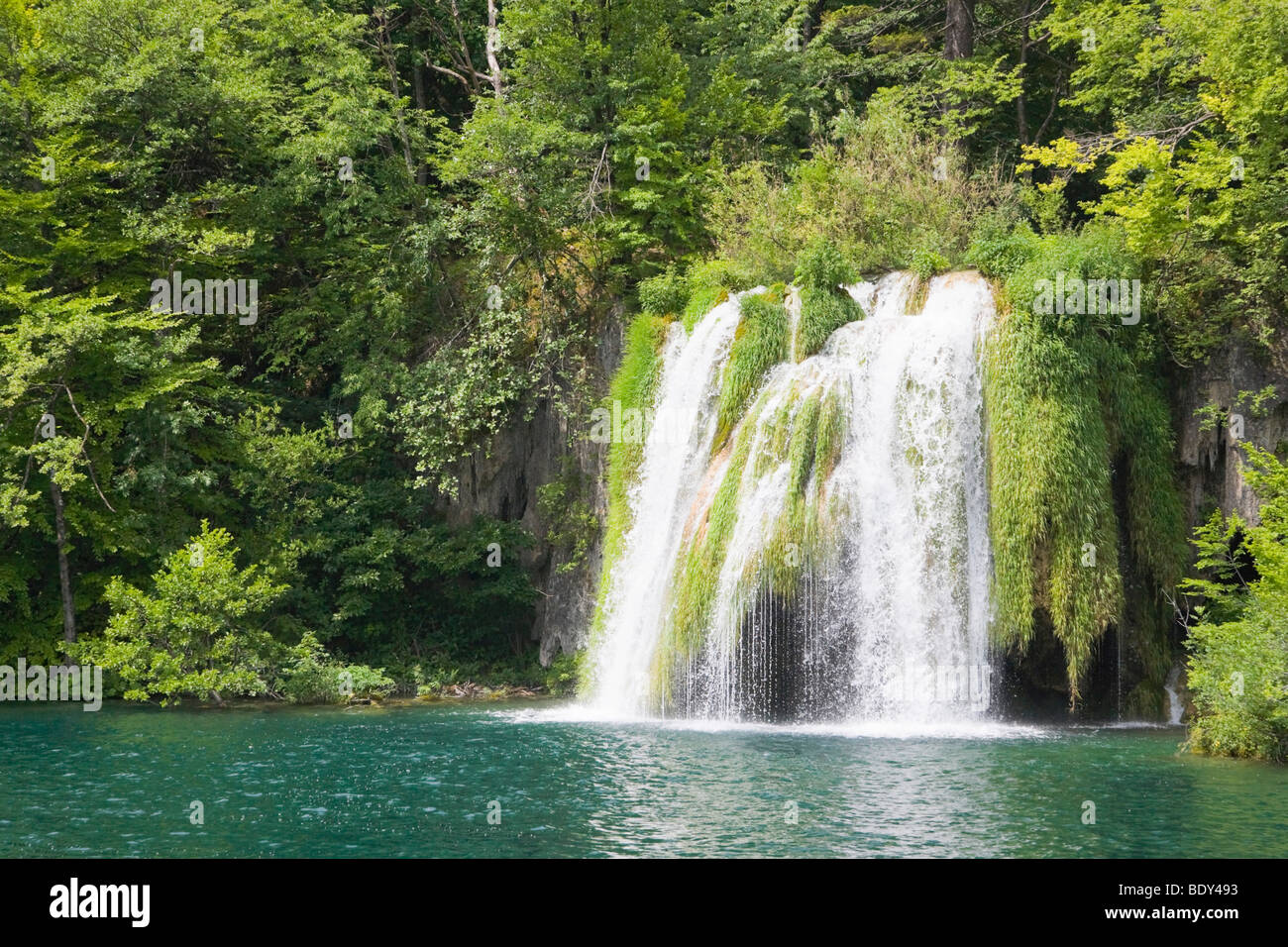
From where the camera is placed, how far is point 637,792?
12352 mm

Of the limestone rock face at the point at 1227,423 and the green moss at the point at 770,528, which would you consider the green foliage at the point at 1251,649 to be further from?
the green moss at the point at 770,528

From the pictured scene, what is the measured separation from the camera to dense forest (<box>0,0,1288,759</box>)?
18.4m

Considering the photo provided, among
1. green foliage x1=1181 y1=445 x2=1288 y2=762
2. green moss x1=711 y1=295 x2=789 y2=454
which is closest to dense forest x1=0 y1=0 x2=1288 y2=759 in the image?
green moss x1=711 y1=295 x2=789 y2=454

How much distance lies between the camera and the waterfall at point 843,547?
17078 millimetres

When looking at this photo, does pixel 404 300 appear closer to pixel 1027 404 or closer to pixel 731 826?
pixel 1027 404

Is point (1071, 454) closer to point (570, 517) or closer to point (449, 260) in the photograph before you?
point (570, 517)

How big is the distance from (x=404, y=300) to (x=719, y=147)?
23.3 feet

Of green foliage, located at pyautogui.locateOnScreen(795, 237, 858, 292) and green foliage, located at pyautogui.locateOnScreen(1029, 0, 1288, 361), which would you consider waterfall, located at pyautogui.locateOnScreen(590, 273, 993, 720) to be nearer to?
green foliage, located at pyautogui.locateOnScreen(795, 237, 858, 292)

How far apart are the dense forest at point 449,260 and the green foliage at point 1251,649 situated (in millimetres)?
1654

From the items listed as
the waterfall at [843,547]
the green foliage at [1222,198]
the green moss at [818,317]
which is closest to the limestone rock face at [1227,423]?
the green foliage at [1222,198]

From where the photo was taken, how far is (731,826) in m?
10.9

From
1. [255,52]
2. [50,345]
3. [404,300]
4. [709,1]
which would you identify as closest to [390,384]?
[404,300]

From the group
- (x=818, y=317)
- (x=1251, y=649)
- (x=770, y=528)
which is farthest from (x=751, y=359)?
(x=1251, y=649)

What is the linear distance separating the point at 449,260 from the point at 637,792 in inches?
682
